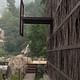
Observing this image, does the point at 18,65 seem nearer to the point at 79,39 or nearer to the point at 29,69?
the point at 29,69

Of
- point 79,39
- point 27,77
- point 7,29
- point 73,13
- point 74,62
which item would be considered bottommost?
point 27,77

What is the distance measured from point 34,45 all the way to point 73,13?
17.5 meters

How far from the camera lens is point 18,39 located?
3453 centimetres

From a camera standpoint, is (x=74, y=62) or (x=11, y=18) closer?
(x=74, y=62)

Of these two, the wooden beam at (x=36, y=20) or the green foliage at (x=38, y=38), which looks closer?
the wooden beam at (x=36, y=20)

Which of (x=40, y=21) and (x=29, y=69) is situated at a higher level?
(x=40, y=21)

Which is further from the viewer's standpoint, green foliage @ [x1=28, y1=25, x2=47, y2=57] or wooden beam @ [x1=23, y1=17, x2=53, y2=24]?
green foliage @ [x1=28, y1=25, x2=47, y2=57]

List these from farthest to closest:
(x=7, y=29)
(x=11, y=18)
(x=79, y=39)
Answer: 1. (x=11, y=18)
2. (x=7, y=29)
3. (x=79, y=39)

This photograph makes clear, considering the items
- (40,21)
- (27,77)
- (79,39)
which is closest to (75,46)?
(79,39)

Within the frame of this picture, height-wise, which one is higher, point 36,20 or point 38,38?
point 38,38

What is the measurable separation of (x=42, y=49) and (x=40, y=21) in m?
12.1

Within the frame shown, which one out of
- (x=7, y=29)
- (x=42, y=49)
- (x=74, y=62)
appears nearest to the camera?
(x=74, y=62)

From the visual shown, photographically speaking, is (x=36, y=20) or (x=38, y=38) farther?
(x=38, y=38)

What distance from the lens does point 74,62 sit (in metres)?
3.44
